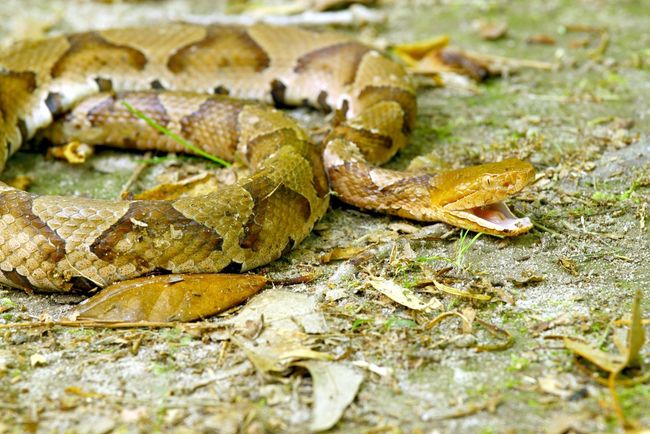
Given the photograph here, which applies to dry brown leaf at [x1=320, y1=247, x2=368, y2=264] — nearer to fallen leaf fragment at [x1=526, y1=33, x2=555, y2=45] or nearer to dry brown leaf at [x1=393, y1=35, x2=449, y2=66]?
dry brown leaf at [x1=393, y1=35, x2=449, y2=66]

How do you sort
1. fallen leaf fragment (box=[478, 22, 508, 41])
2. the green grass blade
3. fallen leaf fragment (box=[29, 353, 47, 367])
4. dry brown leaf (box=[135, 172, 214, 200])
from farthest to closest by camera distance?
fallen leaf fragment (box=[478, 22, 508, 41]) < the green grass blade < dry brown leaf (box=[135, 172, 214, 200]) < fallen leaf fragment (box=[29, 353, 47, 367])

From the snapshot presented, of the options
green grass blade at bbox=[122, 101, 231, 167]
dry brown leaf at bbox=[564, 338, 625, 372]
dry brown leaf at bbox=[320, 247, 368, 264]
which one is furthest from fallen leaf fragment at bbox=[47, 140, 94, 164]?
dry brown leaf at bbox=[564, 338, 625, 372]

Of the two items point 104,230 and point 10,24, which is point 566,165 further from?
point 10,24

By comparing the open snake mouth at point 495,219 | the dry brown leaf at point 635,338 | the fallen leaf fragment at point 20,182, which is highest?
the dry brown leaf at point 635,338

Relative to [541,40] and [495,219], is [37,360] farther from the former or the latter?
[541,40]

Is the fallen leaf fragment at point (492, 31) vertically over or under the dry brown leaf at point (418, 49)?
over

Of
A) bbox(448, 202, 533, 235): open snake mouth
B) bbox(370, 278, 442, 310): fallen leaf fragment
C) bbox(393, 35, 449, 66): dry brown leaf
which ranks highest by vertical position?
bbox(393, 35, 449, 66): dry brown leaf

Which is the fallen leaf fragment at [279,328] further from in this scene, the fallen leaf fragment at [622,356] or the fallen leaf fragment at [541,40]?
the fallen leaf fragment at [541,40]

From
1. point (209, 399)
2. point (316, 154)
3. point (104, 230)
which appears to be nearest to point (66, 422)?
point (209, 399)

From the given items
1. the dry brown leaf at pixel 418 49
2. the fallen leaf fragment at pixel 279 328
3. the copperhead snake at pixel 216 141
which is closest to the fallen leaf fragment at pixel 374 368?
the fallen leaf fragment at pixel 279 328
